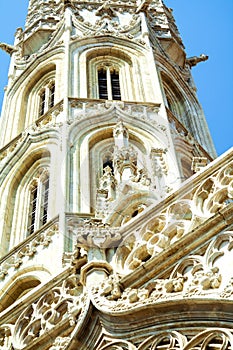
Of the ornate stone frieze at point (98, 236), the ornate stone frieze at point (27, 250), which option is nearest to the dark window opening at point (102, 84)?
the ornate stone frieze at point (27, 250)

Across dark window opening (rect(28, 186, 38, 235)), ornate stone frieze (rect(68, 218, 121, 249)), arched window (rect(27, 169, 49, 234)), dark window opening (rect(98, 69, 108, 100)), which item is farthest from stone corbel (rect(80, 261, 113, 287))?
dark window opening (rect(98, 69, 108, 100))

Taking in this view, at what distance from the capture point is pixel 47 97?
2705cm

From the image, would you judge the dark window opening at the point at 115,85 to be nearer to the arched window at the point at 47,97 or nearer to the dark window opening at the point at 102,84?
the dark window opening at the point at 102,84

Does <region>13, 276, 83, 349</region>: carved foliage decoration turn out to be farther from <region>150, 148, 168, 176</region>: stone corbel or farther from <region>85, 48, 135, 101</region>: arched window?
<region>85, 48, 135, 101</region>: arched window

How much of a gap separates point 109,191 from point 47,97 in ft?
45.7

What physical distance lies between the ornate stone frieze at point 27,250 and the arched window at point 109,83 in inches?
336

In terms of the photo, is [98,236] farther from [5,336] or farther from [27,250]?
[27,250]

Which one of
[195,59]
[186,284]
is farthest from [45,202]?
[195,59]

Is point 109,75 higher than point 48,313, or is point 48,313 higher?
point 109,75

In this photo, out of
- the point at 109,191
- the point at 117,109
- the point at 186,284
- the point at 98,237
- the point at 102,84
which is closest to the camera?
the point at 186,284

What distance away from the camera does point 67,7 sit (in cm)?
3173

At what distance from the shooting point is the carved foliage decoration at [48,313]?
953 centimetres

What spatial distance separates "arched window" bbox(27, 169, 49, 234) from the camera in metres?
20.0

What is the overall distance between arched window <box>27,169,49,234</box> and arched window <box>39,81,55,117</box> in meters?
4.48
